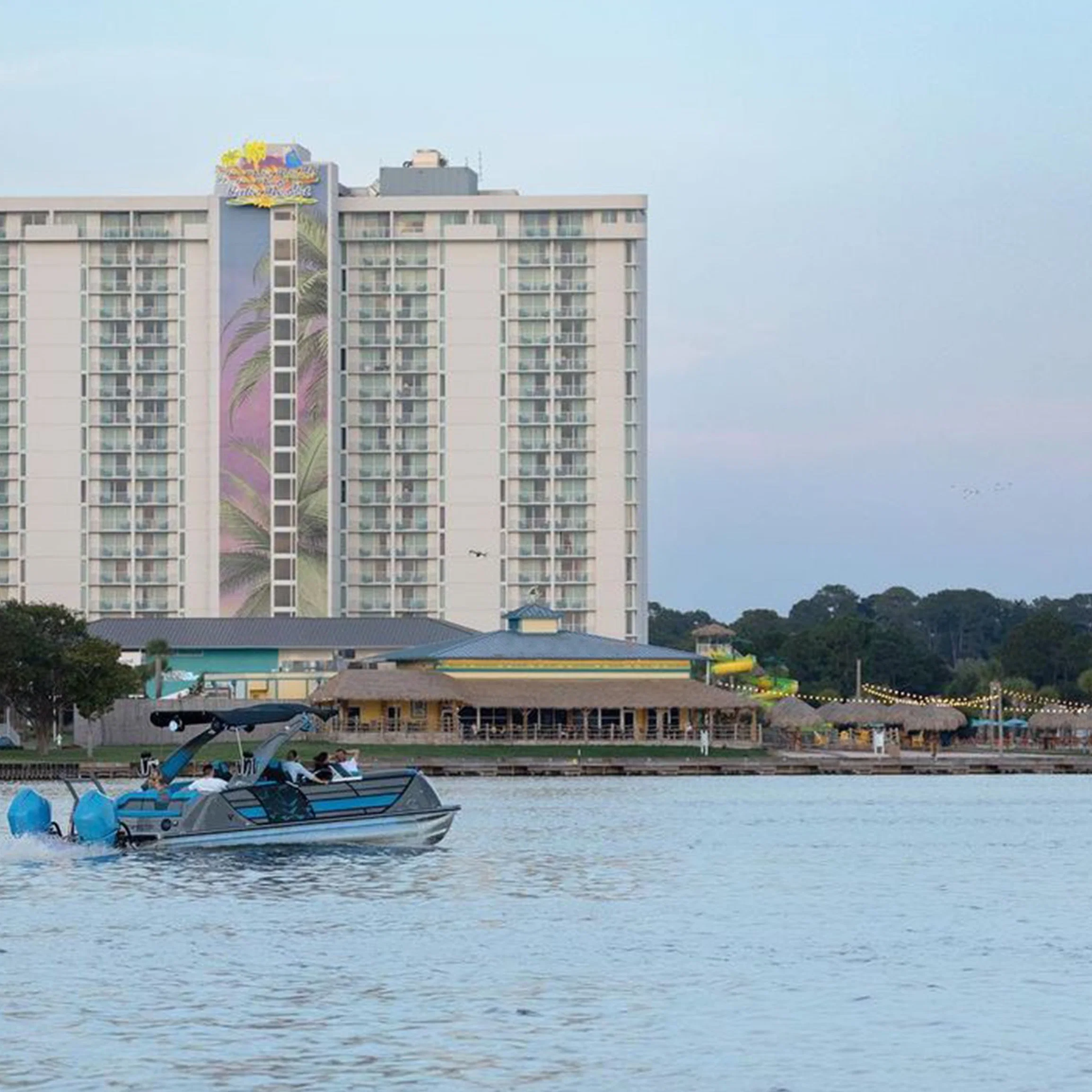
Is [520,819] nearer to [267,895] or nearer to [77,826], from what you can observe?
[77,826]

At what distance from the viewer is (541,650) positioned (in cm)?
16375

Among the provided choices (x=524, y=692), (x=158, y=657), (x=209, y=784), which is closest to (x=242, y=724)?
(x=209, y=784)

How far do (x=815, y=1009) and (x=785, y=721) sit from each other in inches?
5457

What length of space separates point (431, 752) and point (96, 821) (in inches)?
3180

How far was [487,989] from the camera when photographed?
41562 millimetres

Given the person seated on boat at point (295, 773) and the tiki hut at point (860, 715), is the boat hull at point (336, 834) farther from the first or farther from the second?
the tiki hut at point (860, 715)

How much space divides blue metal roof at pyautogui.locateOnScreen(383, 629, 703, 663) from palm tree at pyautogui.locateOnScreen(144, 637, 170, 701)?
1871 cm

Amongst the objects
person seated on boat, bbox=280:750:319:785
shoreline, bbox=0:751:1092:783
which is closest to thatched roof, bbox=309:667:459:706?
shoreline, bbox=0:751:1092:783

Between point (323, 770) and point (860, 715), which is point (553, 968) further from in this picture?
point (860, 715)

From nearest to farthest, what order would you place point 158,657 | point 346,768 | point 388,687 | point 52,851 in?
point 52,851 → point 346,768 → point 388,687 → point 158,657

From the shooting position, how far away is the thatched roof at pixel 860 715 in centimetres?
18388

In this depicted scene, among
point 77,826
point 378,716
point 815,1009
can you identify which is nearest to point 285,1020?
point 815,1009

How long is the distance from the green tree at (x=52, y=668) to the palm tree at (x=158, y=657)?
2445cm

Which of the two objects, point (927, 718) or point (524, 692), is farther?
point (927, 718)
